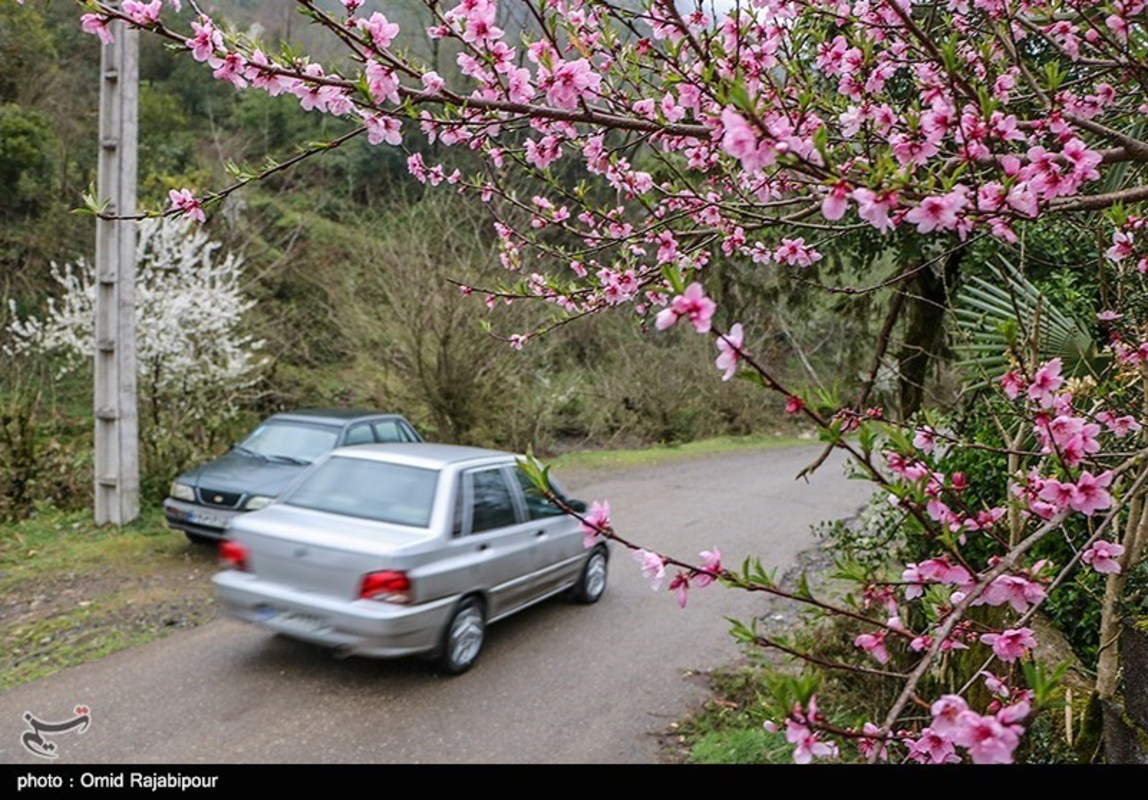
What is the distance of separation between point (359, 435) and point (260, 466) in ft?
3.88

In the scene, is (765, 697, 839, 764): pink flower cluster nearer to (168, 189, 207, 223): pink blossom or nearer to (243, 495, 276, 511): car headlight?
(168, 189, 207, 223): pink blossom

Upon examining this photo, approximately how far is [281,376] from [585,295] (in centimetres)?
1420

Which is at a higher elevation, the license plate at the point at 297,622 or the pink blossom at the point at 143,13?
the pink blossom at the point at 143,13

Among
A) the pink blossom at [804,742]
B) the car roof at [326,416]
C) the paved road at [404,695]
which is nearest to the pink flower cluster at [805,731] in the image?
the pink blossom at [804,742]

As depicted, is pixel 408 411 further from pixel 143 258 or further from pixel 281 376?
pixel 143 258

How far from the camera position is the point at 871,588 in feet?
7.29

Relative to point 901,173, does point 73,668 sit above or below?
below

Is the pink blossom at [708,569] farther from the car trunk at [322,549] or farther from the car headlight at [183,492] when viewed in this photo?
the car headlight at [183,492]

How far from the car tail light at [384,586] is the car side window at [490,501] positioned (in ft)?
2.83

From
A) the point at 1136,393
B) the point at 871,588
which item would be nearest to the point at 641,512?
the point at 1136,393

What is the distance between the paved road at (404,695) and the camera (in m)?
4.53

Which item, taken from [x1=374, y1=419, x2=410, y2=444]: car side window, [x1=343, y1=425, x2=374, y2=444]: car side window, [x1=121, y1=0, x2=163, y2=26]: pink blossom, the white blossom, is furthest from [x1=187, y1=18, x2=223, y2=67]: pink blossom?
the white blossom

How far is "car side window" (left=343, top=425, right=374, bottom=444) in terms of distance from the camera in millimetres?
9031

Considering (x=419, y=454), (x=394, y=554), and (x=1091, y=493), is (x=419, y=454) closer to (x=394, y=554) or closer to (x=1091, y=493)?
(x=394, y=554)
